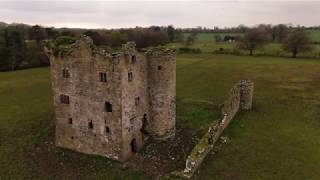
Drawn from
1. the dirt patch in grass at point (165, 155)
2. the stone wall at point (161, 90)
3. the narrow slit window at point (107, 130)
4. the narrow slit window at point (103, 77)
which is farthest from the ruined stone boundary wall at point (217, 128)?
the narrow slit window at point (103, 77)

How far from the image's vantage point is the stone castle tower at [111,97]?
2933cm

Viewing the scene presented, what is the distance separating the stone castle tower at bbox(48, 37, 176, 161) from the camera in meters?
Answer: 29.3

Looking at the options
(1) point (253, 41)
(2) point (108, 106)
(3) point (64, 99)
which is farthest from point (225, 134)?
(1) point (253, 41)

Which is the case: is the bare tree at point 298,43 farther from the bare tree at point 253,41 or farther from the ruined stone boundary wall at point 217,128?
the ruined stone boundary wall at point 217,128

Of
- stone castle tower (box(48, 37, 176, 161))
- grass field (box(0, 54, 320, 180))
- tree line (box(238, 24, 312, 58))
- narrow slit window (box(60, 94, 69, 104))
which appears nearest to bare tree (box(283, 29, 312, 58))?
tree line (box(238, 24, 312, 58))

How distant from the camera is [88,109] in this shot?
3100 cm

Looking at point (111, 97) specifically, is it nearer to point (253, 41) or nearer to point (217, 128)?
point (217, 128)

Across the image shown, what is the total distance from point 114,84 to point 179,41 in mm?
97783

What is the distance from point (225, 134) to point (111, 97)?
11209 millimetres

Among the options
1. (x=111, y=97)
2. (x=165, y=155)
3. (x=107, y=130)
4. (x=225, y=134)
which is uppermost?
(x=111, y=97)

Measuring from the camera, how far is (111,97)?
29438 mm

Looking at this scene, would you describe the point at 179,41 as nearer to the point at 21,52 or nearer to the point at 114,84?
the point at 21,52

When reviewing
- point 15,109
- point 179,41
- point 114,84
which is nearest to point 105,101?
point 114,84

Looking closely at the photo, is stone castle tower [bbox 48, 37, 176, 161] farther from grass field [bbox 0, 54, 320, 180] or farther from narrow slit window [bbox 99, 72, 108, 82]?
grass field [bbox 0, 54, 320, 180]
